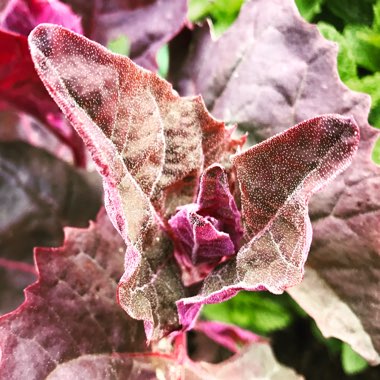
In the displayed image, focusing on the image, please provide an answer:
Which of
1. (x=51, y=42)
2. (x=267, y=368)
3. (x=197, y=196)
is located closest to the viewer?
(x=51, y=42)

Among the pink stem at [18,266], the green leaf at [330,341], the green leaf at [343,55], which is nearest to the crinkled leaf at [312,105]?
the green leaf at [343,55]

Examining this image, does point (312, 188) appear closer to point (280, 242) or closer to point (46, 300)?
point (280, 242)

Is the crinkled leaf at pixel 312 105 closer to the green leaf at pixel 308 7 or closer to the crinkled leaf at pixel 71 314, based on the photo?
the green leaf at pixel 308 7

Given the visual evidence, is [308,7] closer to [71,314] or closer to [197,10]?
[197,10]

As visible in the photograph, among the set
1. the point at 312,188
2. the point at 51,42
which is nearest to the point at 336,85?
the point at 312,188

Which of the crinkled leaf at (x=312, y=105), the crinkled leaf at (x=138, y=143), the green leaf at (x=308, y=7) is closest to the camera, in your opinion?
the crinkled leaf at (x=138, y=143)

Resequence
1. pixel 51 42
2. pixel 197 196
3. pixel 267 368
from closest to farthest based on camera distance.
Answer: pixel 51 42, pixel 197 196, pixel 267 368

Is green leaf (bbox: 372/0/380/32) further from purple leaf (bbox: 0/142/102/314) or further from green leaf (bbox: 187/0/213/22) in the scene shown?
purple leaf (bbox: 0/142/102/314)
